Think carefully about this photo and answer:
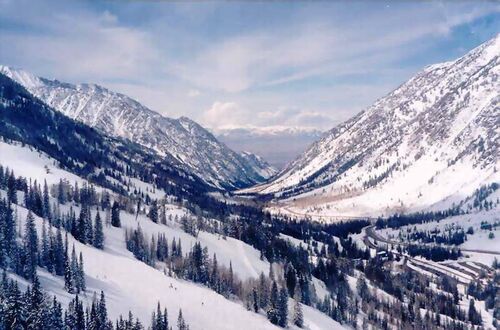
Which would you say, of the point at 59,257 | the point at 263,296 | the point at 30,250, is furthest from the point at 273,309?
the point at 30,250

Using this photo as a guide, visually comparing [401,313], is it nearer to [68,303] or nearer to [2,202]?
[68,303]

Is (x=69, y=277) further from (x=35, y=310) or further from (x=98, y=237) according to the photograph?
(x=98, y=237)

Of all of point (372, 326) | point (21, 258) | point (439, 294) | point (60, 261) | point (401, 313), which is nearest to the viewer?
point (21, 258)

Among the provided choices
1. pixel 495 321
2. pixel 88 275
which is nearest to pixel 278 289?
pixel 88 275

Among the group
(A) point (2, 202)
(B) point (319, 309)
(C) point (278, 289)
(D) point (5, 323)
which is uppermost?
(A) point (2, 202)

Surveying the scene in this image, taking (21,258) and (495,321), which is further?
(495,321)

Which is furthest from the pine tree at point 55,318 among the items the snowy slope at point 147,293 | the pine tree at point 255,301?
the pine tree at point 255,301

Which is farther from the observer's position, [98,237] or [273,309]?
[98,237]

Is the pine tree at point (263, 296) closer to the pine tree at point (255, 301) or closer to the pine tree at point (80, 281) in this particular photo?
the pine tree at point (255, 301)

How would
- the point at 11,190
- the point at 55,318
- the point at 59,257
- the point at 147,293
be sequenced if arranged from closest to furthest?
1. the point at 55,318
2. the point at 59,257
3. the point at 147,293
4. the point at 11,190

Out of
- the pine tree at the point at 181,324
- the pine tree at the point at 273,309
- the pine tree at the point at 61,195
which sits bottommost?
the pine tree at the point at 273,309

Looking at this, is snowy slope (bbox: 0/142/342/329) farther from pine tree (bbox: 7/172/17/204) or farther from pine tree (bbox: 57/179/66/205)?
pine tree (bbox: 57/179/66/205)
